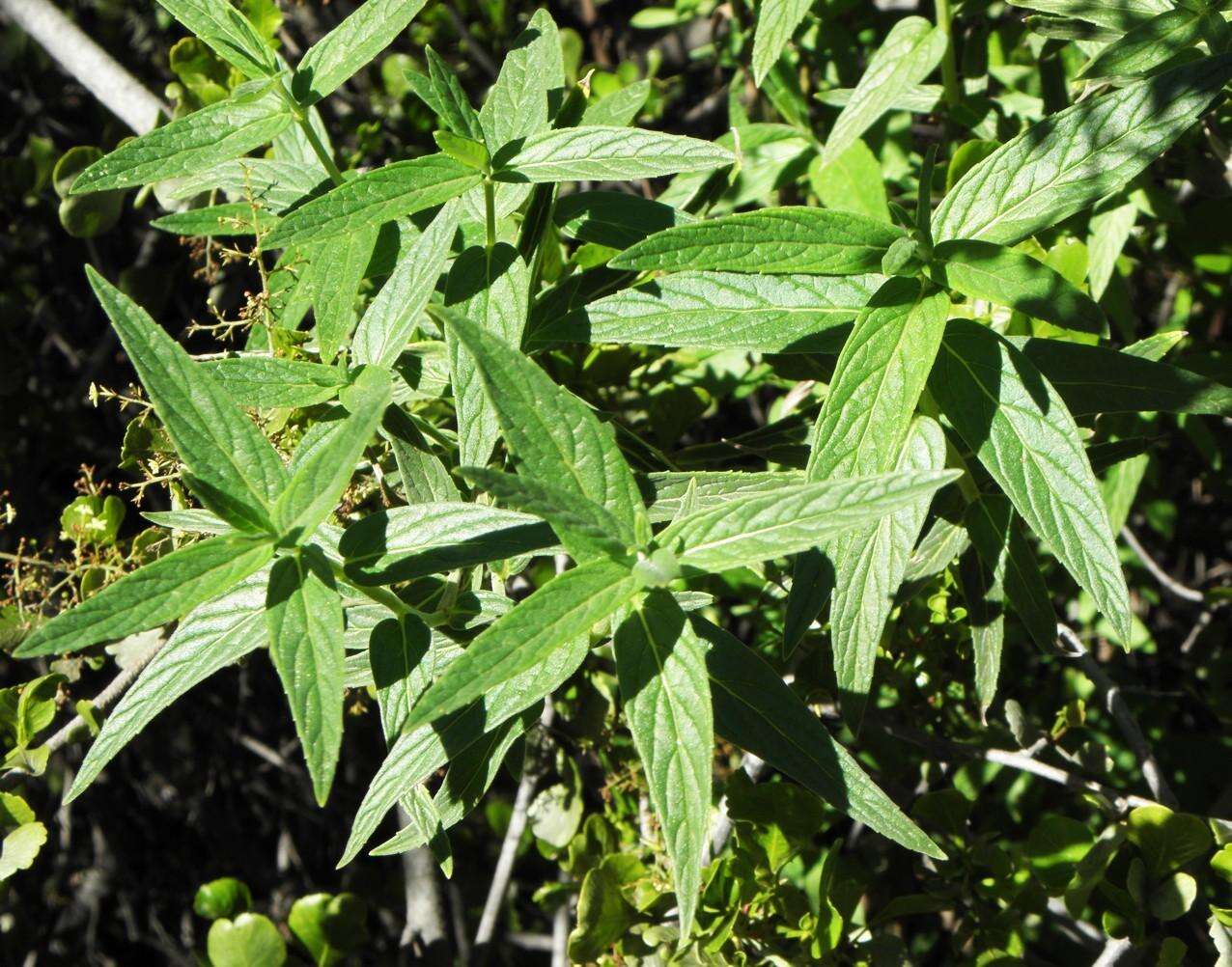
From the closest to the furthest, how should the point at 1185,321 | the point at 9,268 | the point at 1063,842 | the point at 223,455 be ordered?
the point at 223,455 < the point at 1063,842 < the point at 1185,321 < the point at 9,268

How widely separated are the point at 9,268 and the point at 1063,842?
90.7 inches

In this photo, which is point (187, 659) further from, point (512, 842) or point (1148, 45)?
point (1148, 45)

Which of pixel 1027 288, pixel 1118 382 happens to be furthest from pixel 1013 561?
pixel 1027 288

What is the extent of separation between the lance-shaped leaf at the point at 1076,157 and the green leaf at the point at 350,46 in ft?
2.13

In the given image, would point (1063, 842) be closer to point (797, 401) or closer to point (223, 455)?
point (797, 401)

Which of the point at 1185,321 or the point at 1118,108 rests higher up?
Answer: the point at 1118,108

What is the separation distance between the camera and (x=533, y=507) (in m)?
0.95

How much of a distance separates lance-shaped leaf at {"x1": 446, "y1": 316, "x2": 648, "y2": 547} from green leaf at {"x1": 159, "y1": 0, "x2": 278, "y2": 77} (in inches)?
21.3

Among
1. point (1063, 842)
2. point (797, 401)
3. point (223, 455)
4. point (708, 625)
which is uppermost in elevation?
point (223, 455)

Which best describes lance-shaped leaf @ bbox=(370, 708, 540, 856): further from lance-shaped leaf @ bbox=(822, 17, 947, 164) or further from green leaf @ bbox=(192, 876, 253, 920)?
lance-shaped leaf @ bbox=(822, 17, 947, 164)

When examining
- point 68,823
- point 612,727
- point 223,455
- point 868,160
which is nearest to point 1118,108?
point 868,160

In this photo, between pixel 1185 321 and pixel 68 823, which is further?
pixel 68 823

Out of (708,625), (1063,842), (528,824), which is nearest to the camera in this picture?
(708,625)

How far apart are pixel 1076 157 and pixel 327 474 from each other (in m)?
0.81
